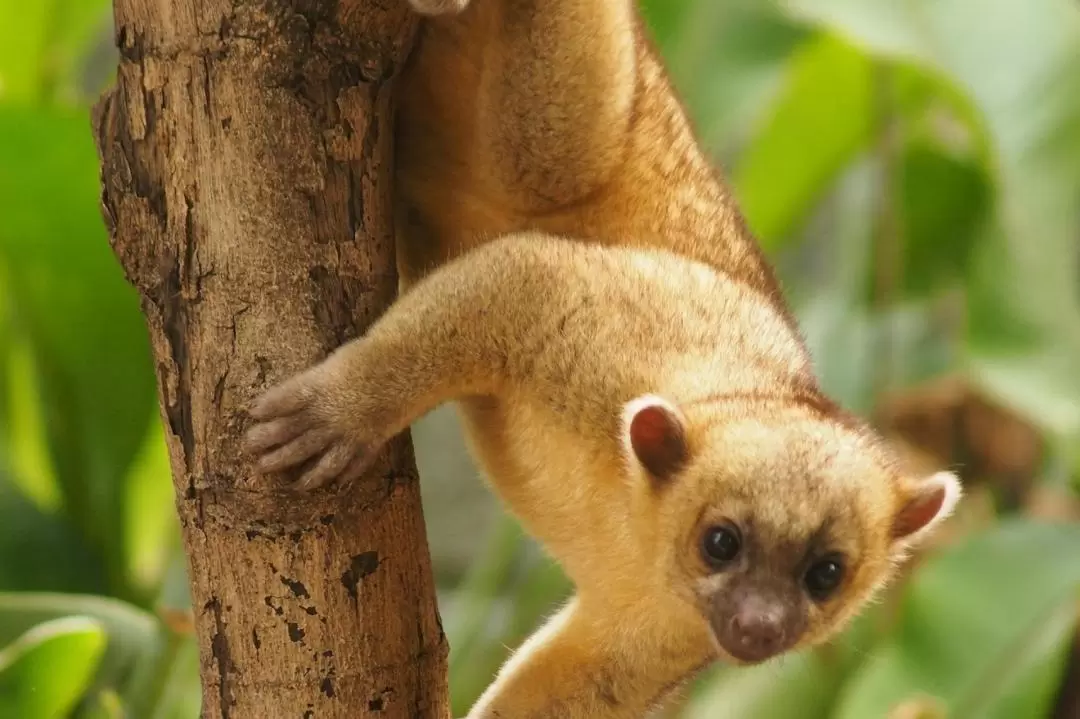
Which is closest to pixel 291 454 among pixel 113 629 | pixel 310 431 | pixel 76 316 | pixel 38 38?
pixel 310 431

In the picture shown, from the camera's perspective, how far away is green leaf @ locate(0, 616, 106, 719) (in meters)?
2.21

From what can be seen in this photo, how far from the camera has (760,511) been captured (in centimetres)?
203

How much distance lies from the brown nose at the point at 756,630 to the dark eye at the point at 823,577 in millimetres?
116

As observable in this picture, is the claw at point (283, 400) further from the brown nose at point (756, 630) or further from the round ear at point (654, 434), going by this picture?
the brown nose at point (756, 630)

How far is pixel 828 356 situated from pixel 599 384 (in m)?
2.45

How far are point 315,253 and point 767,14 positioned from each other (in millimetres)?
2415

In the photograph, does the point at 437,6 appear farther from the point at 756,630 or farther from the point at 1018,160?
the point at 1018,160

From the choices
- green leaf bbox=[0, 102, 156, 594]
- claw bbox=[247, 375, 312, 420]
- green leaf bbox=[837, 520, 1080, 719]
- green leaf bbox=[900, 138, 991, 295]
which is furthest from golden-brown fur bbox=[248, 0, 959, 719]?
green leaf bbox=[900, 138, 991, 295]

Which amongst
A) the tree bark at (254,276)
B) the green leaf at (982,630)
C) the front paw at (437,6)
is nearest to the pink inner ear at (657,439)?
the tree bark at (254,276)

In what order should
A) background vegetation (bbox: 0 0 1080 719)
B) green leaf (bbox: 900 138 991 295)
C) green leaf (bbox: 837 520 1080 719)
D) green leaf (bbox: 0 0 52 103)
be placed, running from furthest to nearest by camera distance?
green leaf (bbox: 900 138 991 295) < green leaf (bbox: 0 0 52 103) < green leaf (bbox: 837 520 1080 719) < background vegetation (bbox: 0 0 1080 719)

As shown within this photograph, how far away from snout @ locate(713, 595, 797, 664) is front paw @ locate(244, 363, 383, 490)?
0.59 meters

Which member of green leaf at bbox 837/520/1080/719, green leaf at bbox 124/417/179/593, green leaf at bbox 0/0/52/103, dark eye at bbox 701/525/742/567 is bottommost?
green leaf at bbox 837/520/1080/719

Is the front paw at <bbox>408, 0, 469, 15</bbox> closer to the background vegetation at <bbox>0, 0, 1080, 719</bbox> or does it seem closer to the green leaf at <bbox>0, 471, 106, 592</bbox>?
the background vegetation at <bbox>0, 0, 1080, 719</bbox>

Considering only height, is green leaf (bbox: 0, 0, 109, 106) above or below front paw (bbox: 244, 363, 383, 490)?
above
